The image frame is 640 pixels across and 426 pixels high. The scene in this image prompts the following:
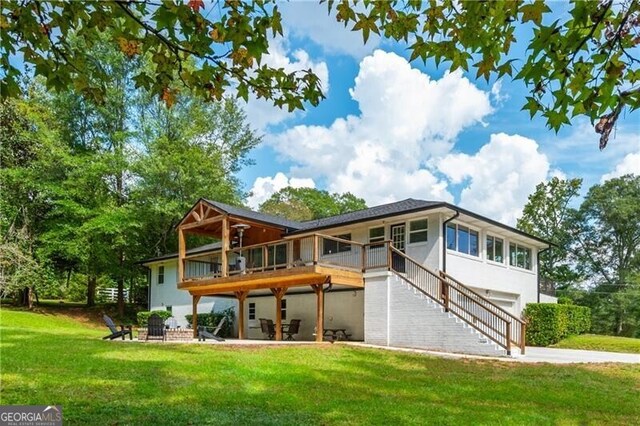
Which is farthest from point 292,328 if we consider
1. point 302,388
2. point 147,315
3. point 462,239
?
point 302,388

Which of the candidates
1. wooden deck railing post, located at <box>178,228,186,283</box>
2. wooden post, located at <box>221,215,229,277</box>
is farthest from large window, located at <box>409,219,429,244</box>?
wooden deck railing post, located at <box>178,228,186,283</box>

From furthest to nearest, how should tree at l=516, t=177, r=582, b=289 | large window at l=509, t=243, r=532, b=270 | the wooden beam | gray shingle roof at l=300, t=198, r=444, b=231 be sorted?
1. tree at l=516, t=177, r=582, b=289
2. large window at l=509, t=243, r=532, b=270
3. the wooden beam
4. gray shingle roof at l=300, t=198, r=444, b=231

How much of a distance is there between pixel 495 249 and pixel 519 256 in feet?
7.42

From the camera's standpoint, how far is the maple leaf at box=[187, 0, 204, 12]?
A: 3.74 meters

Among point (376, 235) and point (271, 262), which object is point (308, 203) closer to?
point (271, 262)

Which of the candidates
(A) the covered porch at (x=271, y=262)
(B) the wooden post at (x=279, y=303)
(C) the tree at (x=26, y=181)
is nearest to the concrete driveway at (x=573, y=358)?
(A) the covered porch at (x=271, y=262)

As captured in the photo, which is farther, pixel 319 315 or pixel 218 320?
pixel 218 320

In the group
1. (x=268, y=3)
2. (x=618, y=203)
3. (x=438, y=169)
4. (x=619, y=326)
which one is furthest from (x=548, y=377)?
(x=618, y=203)

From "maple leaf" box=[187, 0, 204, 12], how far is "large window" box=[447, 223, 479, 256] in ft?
51.7

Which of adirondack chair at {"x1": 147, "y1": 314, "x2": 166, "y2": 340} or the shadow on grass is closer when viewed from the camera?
the shadow on grass

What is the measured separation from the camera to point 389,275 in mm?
17328

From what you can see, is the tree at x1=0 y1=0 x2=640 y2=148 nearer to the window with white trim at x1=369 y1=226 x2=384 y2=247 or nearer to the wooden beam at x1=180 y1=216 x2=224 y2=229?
the window with white trim at x1=369 y1=226 x2=384 y2=247

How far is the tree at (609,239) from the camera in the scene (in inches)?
1485

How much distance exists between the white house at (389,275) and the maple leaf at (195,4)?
1273 cm
